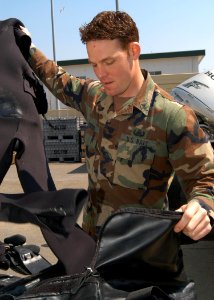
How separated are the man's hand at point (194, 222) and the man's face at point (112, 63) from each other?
74cm

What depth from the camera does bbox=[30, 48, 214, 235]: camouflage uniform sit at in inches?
77.0

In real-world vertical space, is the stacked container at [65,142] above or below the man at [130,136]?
below

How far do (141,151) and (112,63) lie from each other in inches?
16.7

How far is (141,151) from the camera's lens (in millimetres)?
2127

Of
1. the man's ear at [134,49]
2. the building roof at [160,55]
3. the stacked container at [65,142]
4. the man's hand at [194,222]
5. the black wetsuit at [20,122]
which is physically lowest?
the stacked container at [65,142]

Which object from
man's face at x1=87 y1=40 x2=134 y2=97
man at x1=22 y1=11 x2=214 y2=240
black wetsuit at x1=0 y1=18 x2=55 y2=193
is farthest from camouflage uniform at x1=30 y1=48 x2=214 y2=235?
black wetsuit at x1=0 y1=18 x2=55 y2=193

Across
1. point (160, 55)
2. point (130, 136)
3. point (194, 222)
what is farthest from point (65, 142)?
point (160, 55)

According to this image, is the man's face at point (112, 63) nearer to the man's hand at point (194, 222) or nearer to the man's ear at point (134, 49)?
the man's ear at point (134, 49)

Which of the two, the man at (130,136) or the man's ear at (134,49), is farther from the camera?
the man's ear at (134,49)

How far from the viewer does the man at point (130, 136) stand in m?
1.97

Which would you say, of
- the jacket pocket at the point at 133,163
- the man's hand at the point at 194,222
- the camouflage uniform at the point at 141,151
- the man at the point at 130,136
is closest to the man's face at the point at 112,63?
the man at the point at 130,136

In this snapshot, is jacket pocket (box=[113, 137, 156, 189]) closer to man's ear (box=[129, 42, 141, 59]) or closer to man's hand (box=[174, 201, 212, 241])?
man's ear (box=[129, 42, 141, 59])

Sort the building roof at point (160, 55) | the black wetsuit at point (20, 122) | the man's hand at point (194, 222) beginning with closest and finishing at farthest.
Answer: the man's hand at point (194, 222) < the black wetsuit at point (20, 122) < the building roof at point (160, 55)

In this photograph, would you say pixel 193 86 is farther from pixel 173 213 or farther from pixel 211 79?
pixel 173 213
